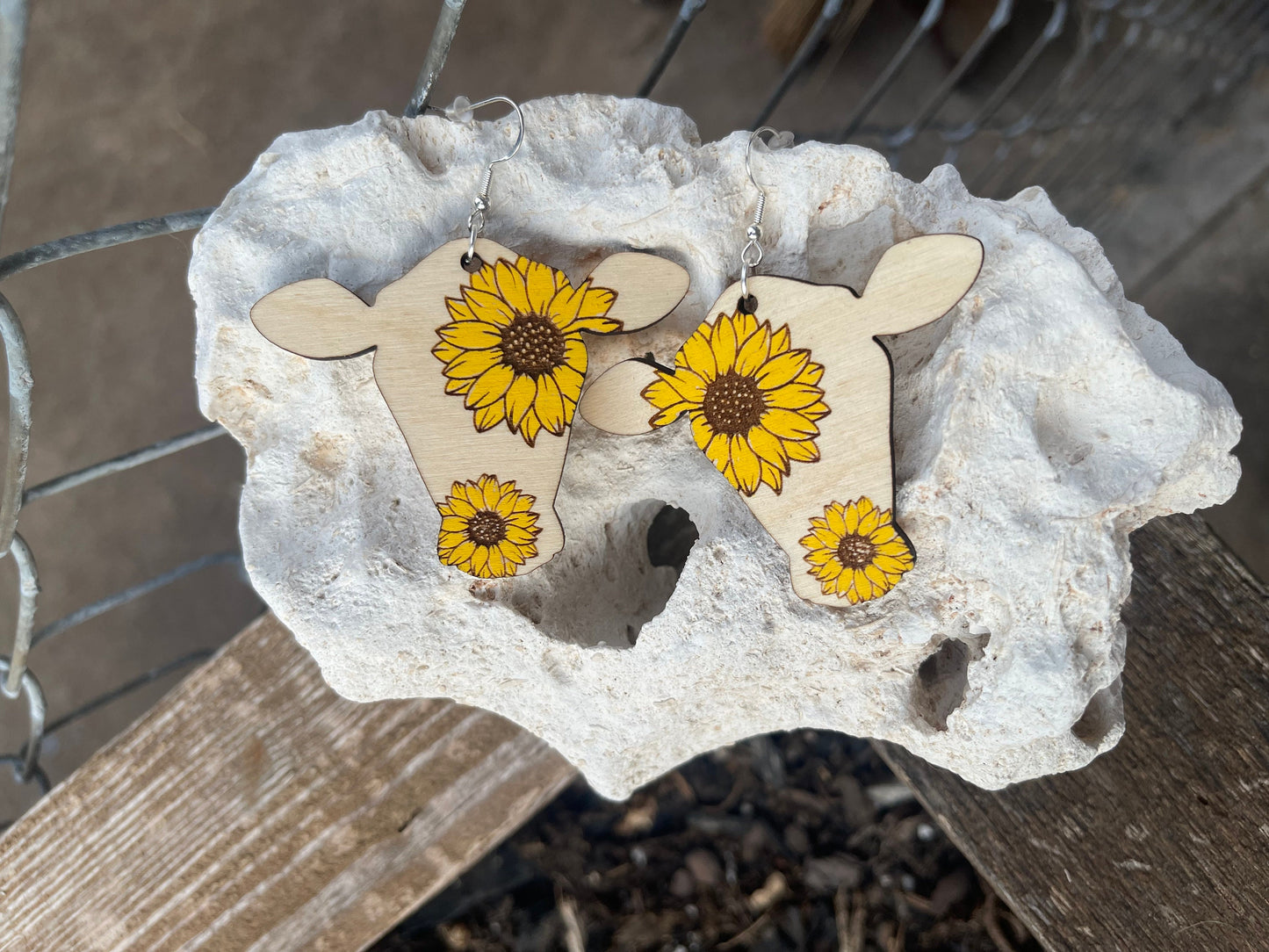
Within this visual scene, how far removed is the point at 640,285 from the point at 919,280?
215 millimetres

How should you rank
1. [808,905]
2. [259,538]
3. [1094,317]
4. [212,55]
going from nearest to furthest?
[1094,317] → [259,538] → [808,905] → [212,55]

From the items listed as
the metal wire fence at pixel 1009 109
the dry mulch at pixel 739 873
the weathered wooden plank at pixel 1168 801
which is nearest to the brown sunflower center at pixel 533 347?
the metal wire fence at pixel 1009 109

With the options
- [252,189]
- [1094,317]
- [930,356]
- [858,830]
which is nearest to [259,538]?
[252,189]

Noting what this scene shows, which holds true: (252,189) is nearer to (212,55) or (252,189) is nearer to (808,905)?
(808,905)

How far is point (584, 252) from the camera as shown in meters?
0.75

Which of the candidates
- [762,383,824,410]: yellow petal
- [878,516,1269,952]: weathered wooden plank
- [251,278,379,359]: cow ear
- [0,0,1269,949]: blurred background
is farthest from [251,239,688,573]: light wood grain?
[0,0,1269,949]: blurred background

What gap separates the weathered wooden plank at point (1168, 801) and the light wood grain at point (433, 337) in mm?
683

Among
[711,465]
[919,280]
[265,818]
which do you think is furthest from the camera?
[265,818]

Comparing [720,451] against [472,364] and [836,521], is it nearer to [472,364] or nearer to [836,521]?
[836,521]

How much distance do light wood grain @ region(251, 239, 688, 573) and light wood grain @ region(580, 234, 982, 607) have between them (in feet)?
0.23

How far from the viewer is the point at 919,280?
2.15 feet

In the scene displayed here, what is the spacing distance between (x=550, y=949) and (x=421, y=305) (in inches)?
44.3

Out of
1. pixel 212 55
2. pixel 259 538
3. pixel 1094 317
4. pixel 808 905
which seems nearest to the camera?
pixel 1094 317

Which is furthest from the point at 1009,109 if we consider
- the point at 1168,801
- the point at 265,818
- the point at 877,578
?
the point at 265,818
